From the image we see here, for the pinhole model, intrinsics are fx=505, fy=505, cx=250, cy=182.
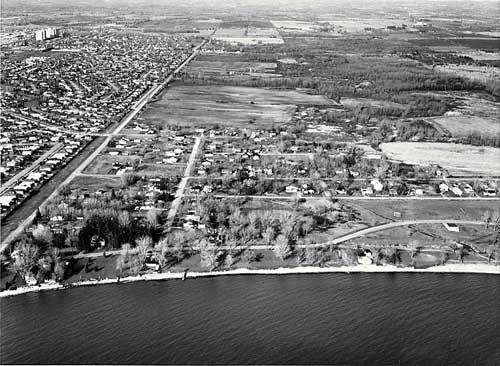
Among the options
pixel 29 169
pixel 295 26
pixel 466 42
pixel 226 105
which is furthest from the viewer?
pixel 295 26

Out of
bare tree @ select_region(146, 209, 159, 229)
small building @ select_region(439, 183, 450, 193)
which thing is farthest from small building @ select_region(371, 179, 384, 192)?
bare tree @ select_region(146, 209, 159, 229)

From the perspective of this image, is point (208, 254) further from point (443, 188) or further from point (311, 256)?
point (443, 188)

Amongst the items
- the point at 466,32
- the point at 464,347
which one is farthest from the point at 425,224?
the point at 466,32

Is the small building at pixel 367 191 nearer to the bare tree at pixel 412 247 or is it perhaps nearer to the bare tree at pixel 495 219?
the bare tree at pixel 412 247

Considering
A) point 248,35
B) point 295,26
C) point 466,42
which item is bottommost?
point 466,42

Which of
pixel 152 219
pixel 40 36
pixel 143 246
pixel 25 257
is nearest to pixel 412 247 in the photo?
pixel 143 246

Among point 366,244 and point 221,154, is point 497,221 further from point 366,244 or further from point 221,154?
point 221,154

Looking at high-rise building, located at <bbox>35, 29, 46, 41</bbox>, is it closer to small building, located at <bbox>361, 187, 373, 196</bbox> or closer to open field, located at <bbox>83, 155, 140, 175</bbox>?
open field, located at <bbox>83, 155, 140, 175</bbox>
